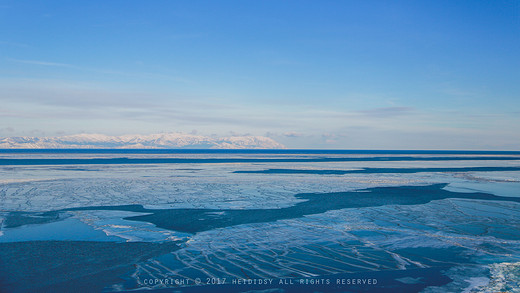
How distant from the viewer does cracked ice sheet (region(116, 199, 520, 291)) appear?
24.9 feet

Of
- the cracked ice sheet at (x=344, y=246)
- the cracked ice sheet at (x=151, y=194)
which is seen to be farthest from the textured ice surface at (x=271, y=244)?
the cracked ice sheet at (x=151, y=194)

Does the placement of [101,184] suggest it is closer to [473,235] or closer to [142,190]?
[142,190]

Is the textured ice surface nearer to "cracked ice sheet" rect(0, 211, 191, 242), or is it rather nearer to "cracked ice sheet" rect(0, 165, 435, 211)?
"cracked ice sheet" rect(0, 211, 191, 242)

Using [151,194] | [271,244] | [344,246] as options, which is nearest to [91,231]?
[271,244]

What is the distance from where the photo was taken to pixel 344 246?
30.4ft

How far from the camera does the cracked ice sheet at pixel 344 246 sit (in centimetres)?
759

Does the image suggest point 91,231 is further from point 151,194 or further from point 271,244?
point 151,194

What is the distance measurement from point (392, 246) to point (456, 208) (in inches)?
275

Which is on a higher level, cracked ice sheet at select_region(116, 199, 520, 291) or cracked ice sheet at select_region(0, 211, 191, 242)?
cracked ice sheet at select_region(116, 199, 520, 291)

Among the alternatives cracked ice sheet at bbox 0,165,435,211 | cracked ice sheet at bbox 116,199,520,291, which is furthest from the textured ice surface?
cracked ice sheet at bbox 0,165,435,211

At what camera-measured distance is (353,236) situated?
10297 millimetres

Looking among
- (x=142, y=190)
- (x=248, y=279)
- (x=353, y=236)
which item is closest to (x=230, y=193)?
(x=142, y=190)

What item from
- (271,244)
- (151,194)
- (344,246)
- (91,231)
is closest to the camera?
(344,246)

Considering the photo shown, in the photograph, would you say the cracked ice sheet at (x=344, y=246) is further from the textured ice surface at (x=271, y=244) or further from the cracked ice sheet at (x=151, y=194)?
the cracked ice sheet at (x=151, y=194)
